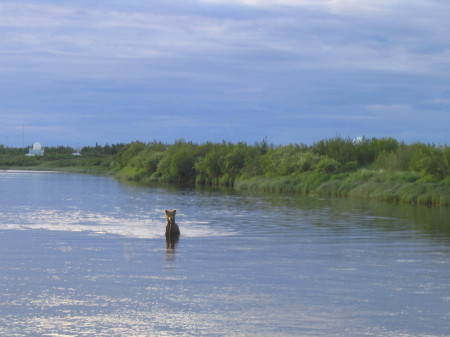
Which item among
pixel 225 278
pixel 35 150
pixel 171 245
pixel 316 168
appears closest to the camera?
pixel 225 278

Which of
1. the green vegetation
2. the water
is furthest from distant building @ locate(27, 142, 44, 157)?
the water

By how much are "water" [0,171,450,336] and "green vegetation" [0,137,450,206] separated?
51.4 feet

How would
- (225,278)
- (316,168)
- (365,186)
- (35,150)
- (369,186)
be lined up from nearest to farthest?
(225,278)
(369,186)
(365,186)
(316,168)
(35,150)

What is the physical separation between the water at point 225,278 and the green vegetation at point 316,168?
51.4 feet

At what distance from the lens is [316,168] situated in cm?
5666

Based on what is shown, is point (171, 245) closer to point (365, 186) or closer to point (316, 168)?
point (365, 186)

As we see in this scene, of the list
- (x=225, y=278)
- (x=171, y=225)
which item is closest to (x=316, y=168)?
(x=171, y=225)

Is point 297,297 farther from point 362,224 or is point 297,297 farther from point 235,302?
point 362,224

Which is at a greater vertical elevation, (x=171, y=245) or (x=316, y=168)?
(x=316, y=168)

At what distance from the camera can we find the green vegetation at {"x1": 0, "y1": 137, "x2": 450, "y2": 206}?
44.2 metres

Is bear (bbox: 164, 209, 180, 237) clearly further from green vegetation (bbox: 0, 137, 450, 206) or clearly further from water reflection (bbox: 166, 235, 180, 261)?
green vegetation (bbox: 0, 137, 450, 206)

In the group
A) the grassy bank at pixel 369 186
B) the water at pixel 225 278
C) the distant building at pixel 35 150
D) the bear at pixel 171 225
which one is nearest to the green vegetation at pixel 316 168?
the grassy bank at pixel 369 186

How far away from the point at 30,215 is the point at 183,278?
1714 centimetres

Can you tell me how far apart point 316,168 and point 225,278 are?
42165mm
